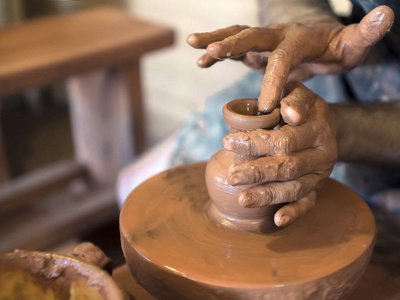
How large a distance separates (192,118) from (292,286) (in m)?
1.02

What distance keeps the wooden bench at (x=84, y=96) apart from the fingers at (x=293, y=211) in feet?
5.07

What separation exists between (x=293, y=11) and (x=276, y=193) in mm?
686

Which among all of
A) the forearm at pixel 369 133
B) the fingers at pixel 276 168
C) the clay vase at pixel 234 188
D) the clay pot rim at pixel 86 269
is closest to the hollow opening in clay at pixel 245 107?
the clay vase at pixel 234 188

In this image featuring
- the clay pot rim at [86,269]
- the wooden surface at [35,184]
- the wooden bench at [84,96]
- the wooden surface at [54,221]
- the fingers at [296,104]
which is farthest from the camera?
the wooden surface at [35,184]

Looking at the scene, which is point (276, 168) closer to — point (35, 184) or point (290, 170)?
point (290, 170)

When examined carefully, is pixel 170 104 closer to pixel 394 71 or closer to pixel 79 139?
pixel 79 139

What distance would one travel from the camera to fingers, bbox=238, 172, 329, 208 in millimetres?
766

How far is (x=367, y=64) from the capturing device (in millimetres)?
1394

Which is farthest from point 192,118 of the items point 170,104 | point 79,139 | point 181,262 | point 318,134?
point 170,104

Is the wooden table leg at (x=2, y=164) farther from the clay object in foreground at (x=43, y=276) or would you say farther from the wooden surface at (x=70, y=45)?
the clay object in foreground at (x=43, y=276)

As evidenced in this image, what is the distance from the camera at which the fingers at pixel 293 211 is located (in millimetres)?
777

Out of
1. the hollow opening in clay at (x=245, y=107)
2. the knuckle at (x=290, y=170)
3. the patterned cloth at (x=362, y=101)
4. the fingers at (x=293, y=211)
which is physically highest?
the hollow opening in clay at (x=245, y=107)

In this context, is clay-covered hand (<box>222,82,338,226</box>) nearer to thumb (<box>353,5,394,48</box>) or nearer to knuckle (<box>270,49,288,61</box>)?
knuckle (<box>270,49,288,61</box>)

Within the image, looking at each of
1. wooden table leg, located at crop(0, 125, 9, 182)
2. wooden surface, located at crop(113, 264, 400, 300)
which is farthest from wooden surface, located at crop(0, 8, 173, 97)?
wooden surface, located at crop(113, 264, 400, 300)
